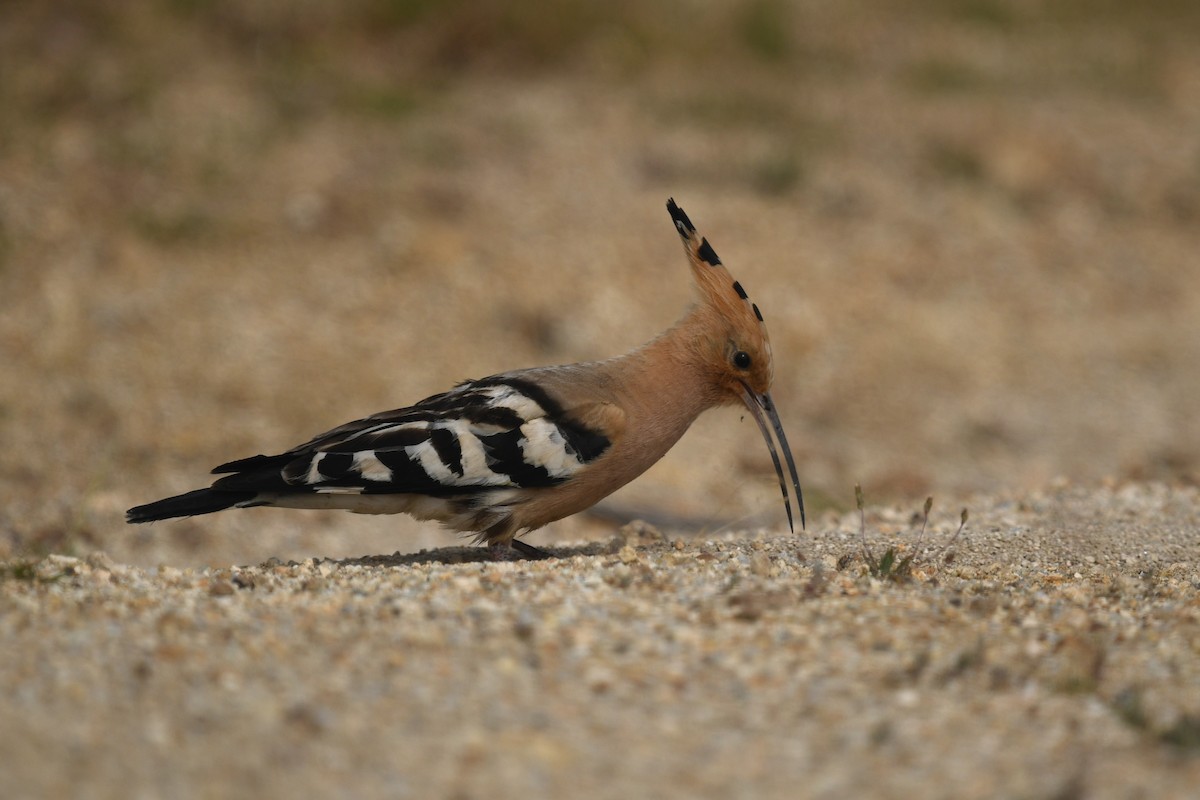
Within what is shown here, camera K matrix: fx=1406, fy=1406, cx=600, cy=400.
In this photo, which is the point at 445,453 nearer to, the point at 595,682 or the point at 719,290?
the point at 719,290

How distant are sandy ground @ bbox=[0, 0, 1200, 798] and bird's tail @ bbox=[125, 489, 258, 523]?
0.56 feet

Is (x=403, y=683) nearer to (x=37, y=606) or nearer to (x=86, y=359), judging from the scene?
(x=37, y=606)

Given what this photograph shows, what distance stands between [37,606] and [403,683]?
98cm

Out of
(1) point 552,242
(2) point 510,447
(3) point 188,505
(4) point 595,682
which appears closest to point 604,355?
(1) point 552,242

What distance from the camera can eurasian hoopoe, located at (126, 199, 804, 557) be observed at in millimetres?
3836

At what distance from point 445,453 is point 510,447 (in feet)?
0.59

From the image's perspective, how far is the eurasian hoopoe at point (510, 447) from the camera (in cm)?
384

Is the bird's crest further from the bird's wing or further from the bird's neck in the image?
the bird's wing

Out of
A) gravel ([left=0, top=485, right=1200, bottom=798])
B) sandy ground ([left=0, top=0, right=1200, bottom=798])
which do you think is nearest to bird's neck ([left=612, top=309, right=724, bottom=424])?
sandy ground ([left=0, top=0, right=1200, bottom=798])

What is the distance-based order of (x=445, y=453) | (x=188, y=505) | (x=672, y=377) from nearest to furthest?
(x=188, y=505)
(x=445, y=453)
(x=672, y=377)

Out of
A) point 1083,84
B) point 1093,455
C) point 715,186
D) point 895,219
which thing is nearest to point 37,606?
point 1093,455

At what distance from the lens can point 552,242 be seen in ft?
25.6

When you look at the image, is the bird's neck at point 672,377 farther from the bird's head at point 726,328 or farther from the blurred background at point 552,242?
the blurred background at point 552,242

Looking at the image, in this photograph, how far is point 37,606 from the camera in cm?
302
